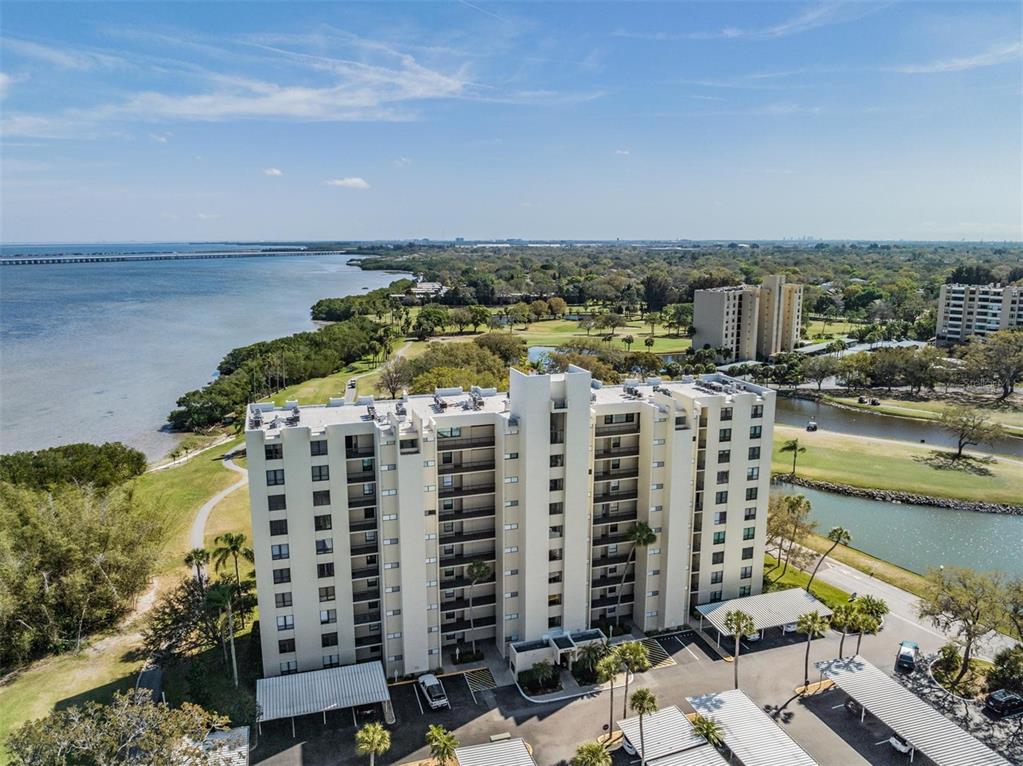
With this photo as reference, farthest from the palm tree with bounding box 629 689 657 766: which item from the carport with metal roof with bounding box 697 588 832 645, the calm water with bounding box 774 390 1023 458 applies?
the calm water with bounding box 774 390 1023 458

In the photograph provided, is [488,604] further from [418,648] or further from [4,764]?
[4,764]

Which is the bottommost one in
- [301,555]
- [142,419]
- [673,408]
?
[142,419]

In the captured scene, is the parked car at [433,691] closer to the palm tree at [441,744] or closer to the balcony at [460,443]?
the palm tree at [441,744]

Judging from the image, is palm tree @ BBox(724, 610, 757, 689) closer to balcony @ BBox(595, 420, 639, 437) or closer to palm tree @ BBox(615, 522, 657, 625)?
palm tree @ BBox(615, 522, 657, 625)

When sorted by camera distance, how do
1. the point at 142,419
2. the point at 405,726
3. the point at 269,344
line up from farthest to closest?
the point at 269,344 → the point at 142,419 → the point at 405,726

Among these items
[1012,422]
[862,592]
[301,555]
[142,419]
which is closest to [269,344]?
[142,419]

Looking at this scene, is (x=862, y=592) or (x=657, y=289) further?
(x=657, y=289)
